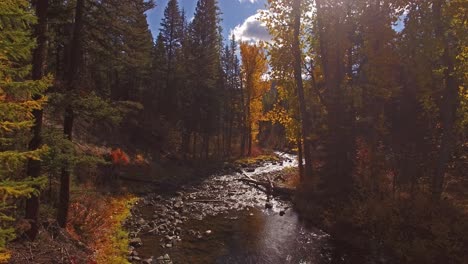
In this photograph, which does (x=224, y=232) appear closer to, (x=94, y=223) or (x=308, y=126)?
(x=94, y=223)

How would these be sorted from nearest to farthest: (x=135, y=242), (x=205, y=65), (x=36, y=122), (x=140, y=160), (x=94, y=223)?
(x=36, y=122) < (x=135, y=242) < (x=94, y=223) < (x=140, y=160) < (x=205, y=65)

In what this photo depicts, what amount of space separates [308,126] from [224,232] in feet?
27.7

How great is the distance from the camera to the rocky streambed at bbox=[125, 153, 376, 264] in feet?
37.7

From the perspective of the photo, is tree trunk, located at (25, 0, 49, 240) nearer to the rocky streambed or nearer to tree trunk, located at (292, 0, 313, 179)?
the rocky streambed

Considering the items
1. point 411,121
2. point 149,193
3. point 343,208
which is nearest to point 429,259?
point 343,208

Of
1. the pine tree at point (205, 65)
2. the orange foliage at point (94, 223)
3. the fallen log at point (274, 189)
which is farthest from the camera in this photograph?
the pine tree at point (205, 65)

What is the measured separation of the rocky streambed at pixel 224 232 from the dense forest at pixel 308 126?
75cm

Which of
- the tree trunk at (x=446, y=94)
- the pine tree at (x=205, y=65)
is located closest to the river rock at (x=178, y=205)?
the tree trunk at (x=446, y=94)

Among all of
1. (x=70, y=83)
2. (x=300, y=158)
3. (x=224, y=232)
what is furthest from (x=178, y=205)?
(x=70, y=83)

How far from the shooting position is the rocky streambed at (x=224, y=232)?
11484 millimetres

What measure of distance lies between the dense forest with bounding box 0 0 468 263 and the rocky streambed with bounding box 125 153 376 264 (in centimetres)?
75

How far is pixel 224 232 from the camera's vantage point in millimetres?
14000

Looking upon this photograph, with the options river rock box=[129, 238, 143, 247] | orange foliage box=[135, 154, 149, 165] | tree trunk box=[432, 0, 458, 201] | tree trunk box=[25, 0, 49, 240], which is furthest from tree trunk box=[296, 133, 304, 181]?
tree trunk box=[25, 0, 49, 240]

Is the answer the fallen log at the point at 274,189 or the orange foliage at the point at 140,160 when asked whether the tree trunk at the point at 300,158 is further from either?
the orange foliage at the point at 140,160
